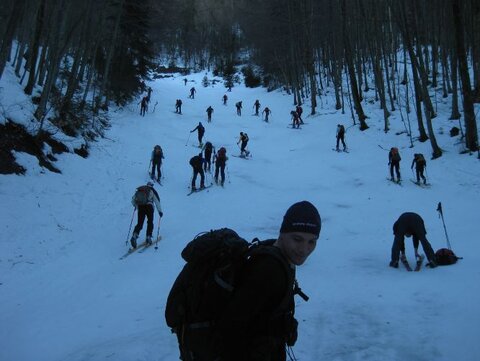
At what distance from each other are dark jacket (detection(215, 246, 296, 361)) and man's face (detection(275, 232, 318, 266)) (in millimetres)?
122

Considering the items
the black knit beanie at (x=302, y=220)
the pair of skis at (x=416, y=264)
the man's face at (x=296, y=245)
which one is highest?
the black knit beanie at (x=302, y=220)

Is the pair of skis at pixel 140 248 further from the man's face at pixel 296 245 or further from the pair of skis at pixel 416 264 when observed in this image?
the man's face at pixel 296 245

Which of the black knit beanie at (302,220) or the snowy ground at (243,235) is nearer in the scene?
the black knit beanie at (302,220)

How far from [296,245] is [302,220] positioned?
0.52ft

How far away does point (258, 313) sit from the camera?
6.64ft

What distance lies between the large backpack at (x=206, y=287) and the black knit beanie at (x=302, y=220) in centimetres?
21

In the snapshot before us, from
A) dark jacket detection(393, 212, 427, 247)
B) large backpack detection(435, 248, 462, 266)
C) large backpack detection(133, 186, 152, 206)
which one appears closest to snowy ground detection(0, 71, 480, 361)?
large backpack detection(435, 248, 462, 266)

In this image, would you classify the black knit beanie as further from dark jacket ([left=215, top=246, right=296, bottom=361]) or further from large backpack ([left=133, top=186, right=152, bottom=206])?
large backpack ([left=133, top=186, right=152, bottom=206])

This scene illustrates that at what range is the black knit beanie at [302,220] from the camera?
7.46 feet

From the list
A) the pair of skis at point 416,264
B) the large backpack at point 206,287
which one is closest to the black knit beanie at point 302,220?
the large backpack at point 206,287

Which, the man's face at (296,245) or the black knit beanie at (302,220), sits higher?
the black knit beanie at (302,220)

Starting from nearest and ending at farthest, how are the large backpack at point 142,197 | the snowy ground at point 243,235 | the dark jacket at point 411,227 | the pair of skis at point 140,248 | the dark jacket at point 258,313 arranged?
the dark jacket at point 258,313 < the snowy ground at point 243,235 < the dark jacket at point 411,227 < the pair of skis at point 140,248 < the large backpack at point 142,197

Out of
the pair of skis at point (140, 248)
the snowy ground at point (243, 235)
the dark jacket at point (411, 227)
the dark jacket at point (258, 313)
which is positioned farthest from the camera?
the pair of skis at point (140, 248)

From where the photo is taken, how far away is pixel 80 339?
552cm
